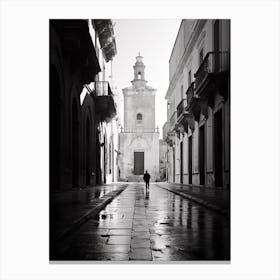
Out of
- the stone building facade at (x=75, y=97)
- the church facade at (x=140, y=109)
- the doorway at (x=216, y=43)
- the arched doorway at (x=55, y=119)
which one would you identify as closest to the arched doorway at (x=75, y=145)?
the stone building facade at (x=75, y=97)

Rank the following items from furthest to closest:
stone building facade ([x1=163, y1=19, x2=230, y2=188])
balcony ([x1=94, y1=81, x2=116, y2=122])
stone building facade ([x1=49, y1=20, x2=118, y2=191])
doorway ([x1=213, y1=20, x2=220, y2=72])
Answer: balcony ([x1=94, y1=81, x2=116, y2=122]), stone building facade ([x1=49, y1=20, x2=118, y2=191]), stone building facade ([x1=163, y1=19, x2=230, y2=188]), doorway ([x1=213, y1=20, x2=220, y2=72])

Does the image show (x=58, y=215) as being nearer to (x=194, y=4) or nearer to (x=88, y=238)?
(x=88, y=238)

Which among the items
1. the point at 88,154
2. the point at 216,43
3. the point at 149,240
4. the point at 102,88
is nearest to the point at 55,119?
the point at 216,43

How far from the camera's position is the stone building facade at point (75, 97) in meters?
8.03

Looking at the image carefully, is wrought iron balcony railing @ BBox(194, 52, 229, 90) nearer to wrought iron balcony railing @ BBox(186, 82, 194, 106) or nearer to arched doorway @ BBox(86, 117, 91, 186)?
wrought iron balcony railing @ BBox(186, 82, 194, 106)

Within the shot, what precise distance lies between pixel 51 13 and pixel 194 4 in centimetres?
123

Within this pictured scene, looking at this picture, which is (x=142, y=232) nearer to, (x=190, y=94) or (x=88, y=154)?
(x=190, y=94)

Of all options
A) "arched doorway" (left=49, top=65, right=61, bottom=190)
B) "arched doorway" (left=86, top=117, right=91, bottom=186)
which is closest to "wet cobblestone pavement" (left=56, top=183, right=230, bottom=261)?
"arched doorway" (left=49, top=65, right=61, bottom=190)

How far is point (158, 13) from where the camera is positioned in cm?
374

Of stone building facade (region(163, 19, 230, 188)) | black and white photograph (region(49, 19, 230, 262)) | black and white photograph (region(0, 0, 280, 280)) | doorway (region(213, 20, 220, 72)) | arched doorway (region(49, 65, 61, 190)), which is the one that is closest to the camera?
black and white photograph (region(0, 0, 280, 280))

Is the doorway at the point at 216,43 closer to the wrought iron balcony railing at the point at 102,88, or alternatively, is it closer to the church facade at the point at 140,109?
the church facade at the point at 140,109

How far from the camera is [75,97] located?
11578 mm

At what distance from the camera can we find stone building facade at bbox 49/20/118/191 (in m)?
8.03
